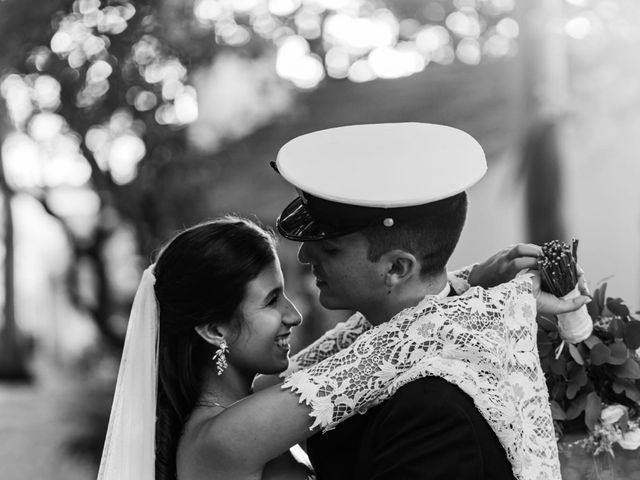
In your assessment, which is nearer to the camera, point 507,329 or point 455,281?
point 507,329

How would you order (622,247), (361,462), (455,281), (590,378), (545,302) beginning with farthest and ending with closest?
(622,247), (590,378), (455,281), (545,302), (361,462)

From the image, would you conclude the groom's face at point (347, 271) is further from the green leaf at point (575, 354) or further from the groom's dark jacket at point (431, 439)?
the green leaf at point (575, 354)

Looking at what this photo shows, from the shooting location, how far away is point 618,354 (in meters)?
2.71

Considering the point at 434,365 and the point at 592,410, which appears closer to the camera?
the point at 434,365

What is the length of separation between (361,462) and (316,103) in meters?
5.96

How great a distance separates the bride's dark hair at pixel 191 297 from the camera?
233cm

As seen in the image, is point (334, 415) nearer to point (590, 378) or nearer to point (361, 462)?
point (361, 462)

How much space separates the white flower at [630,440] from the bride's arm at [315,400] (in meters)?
1.08

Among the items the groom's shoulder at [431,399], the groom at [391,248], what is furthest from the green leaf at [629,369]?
the groom's shoulder at [431,399]

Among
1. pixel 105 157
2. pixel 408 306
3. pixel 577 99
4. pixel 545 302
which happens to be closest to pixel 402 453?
pixel 408 306

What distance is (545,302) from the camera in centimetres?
229

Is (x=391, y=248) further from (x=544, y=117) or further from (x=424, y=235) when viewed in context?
(x=544, y=117)

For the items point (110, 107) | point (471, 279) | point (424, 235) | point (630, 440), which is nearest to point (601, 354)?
point (630, 440)

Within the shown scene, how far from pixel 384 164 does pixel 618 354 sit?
1.22 meters
